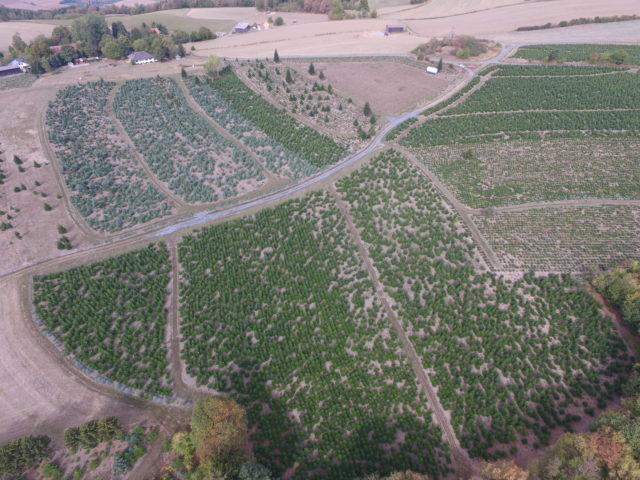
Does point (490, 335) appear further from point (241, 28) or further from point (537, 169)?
point (241, 28)

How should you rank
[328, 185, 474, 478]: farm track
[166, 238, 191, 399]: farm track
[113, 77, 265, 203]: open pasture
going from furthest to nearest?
1. [113, 77, 265, 203]: open pasture
2. [166, 238, 191, 399]: farm track
3. [328, 185, 474, 478]: farm track

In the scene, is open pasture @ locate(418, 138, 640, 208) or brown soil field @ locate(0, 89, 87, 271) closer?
brown soil field @ locate(0, 89, 87, 271)

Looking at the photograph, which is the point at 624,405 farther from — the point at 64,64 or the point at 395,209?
the point at 64,64

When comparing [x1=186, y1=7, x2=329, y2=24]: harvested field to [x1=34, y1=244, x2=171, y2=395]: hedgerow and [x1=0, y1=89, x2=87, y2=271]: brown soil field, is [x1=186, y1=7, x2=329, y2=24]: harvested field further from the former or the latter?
[x1=34, y1=244, x2=171, y2=395]: hedgerow

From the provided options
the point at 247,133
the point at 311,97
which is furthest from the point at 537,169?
the point at 247,133

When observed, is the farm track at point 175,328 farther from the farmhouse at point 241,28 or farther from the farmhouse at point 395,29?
the farmhouse at point 241,28

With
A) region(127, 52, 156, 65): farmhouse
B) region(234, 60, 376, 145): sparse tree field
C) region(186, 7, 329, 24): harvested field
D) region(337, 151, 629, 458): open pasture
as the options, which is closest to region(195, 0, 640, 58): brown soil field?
region(186, 7, 329, 24): harvested field

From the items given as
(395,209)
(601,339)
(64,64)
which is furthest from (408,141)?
(64,64)
